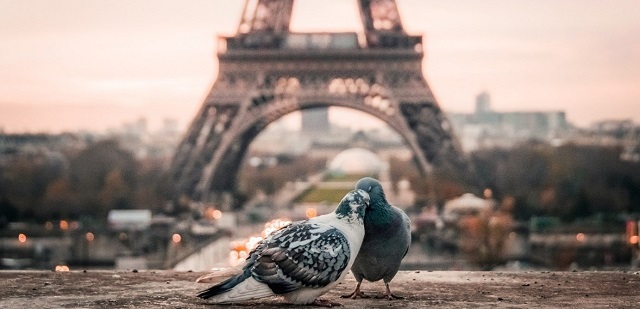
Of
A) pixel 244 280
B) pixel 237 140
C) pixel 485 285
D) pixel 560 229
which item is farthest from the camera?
pixel 237 140

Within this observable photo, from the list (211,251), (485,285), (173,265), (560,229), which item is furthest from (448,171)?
(485,285)

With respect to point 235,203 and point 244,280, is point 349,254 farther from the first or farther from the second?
point 235,203

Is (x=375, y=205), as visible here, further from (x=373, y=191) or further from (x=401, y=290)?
(x=401, y=290)

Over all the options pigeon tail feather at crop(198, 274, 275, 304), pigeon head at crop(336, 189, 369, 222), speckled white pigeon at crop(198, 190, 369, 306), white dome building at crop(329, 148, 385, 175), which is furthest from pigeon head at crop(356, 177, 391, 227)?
white dome building at crop(329, 148, 385, 175)

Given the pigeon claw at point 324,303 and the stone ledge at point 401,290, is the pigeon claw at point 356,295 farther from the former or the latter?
the pigeon claw at point 324,303

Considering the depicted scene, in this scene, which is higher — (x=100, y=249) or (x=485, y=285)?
(x=100, y=249)

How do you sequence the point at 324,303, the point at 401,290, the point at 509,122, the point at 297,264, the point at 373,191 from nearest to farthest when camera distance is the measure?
1. the point at 297,264
2. the point at 324,303
3. the point at 373,191
4. the point at 401,290
5. the point at 509,122

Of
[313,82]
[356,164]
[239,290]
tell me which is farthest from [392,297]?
[356,164]
